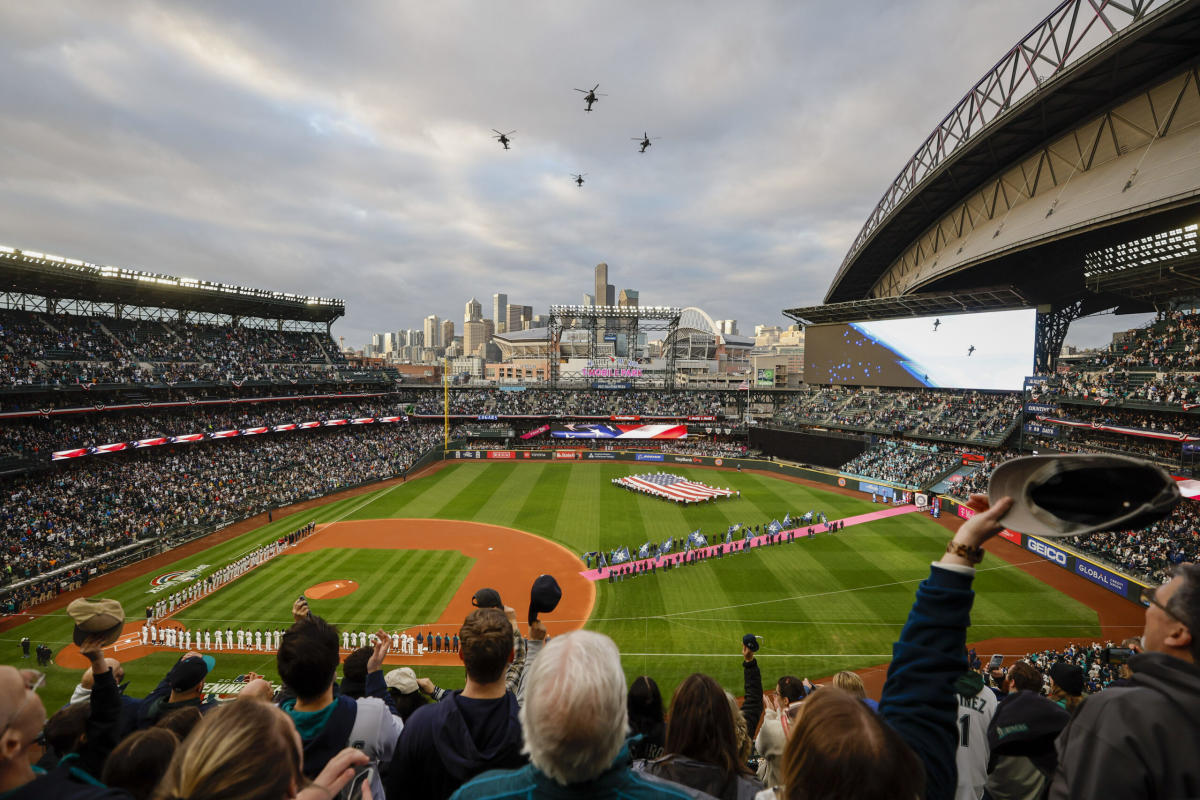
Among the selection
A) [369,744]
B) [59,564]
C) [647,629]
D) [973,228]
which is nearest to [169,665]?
[59,564]

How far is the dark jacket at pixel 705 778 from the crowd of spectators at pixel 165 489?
111 ft

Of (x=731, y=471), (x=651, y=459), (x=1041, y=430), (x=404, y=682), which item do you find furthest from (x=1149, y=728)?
(x=651, y=459)

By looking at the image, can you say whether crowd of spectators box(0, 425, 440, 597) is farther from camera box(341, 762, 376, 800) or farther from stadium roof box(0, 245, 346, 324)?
camera box(341, 762, 376, 800)

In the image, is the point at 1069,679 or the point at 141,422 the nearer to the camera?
the point at 1069,679

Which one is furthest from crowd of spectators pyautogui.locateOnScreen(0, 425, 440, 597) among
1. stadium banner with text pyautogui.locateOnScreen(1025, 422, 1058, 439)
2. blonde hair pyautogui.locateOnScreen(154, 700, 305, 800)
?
stadium banner with text pyautogui.locateOnScreen(1025, 422, 1058, 439)

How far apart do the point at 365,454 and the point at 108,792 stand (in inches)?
2075

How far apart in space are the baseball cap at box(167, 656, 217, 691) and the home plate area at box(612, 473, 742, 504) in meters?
35.4

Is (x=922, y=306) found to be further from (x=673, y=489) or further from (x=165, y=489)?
(x=165, y=489)

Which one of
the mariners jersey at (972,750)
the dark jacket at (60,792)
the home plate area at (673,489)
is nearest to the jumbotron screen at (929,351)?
the home plate area at (673,489)

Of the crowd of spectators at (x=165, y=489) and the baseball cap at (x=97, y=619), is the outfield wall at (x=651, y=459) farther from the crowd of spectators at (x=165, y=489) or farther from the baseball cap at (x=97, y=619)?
the baseball cap at (x=97, y=619)

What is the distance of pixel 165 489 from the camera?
113 feet

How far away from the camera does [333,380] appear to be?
55594mm

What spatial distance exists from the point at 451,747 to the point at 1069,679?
6535 millimetres

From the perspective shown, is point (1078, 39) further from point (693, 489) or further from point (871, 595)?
point (693, 489)
